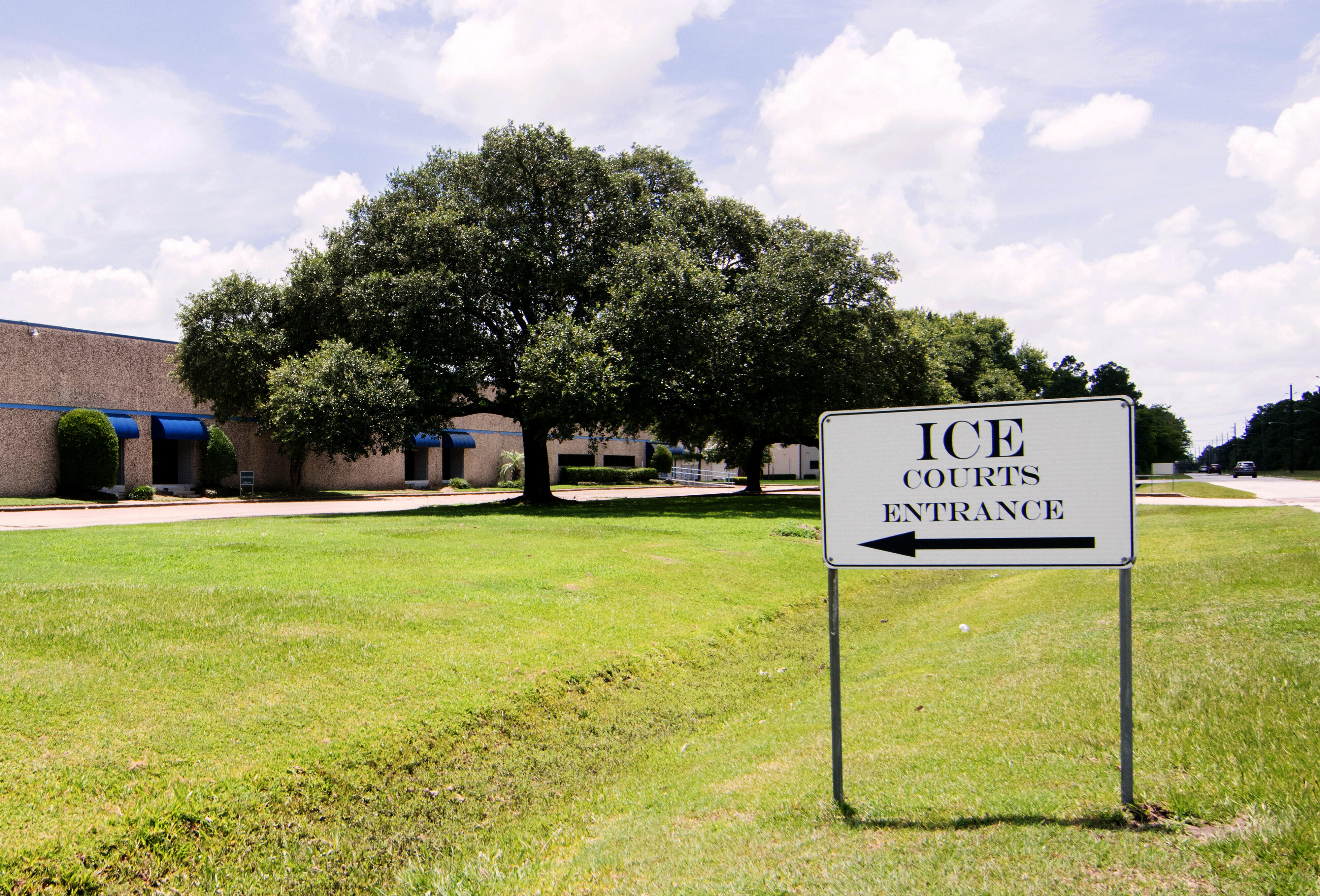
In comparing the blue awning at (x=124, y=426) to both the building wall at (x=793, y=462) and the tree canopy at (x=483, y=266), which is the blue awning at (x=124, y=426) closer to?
the tree canopy at (x=483, y=266)

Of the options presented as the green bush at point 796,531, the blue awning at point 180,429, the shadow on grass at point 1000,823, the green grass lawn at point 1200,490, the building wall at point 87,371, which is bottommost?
the green grass lawn at point 1200,490

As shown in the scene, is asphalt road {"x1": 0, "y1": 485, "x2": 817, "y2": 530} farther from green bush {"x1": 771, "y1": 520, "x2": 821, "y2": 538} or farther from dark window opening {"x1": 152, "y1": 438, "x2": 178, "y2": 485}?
green bush {"x1": 771, "y1": 520, "x2": 821, "y2": 538}

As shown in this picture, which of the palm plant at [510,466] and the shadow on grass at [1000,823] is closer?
the shadow on grass at [1000,823]

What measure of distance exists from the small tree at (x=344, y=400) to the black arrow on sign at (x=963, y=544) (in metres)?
20.6

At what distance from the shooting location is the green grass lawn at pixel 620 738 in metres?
3.69

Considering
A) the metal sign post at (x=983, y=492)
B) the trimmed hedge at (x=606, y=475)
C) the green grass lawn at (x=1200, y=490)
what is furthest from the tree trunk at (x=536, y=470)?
the green grass lawn at (x=1200, y=490)

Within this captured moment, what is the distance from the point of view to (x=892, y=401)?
35.2 m

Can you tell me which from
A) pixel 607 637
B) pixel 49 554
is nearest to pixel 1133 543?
pixel 607 637

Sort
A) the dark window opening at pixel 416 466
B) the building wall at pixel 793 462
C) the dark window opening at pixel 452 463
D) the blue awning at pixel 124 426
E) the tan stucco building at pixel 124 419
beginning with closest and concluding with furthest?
the tan stucco building at pixel 124 419
the blue awning at pixel 124 426
the dark window opening at pixel 416 466
the dark window opening at pixel 452 463
the building wall at pixel 793 462

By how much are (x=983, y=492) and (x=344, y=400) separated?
21.2m

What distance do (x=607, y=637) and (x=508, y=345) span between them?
1894 cm

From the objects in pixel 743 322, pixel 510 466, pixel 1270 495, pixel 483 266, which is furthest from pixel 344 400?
pixel 1270 495

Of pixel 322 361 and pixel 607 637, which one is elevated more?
pixel 322 361

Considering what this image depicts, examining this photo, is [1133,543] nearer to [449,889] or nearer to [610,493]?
[449,889]
